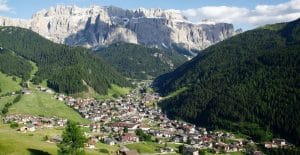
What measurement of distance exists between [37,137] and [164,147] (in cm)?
5582

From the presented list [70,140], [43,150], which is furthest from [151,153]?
[70,140]

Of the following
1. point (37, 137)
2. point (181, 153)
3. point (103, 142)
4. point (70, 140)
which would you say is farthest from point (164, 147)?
point (70, 140)

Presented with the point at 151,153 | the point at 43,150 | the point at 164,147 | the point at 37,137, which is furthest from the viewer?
the point at 164,147

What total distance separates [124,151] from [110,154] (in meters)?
6.15

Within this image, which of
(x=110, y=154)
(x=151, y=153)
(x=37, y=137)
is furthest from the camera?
(x=151, y=153)

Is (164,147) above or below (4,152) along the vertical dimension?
below

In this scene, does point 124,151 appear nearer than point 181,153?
Yes

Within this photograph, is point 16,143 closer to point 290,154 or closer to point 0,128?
point 0,128

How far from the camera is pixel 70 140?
114 metres

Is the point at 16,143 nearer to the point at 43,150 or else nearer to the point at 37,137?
the point at 43,150

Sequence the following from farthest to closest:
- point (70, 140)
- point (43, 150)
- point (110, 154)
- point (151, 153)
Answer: point (151, 153)
point (110, 154)
point (43, 150)
point (70, 140)

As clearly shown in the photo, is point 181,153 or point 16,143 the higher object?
point 16,143

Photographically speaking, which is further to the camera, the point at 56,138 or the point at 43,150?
the point at 56,138

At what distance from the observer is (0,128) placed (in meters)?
192
